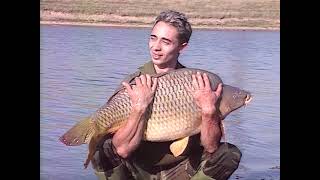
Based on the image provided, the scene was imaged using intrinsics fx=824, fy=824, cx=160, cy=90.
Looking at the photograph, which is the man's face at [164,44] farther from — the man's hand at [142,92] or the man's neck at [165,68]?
the man's hand at [142,92]

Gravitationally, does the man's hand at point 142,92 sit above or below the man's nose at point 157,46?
below

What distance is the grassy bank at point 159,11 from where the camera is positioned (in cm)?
465

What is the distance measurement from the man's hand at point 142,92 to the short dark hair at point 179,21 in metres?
0.31

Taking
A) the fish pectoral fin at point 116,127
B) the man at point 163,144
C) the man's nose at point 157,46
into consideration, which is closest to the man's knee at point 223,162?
the man at point 163,144

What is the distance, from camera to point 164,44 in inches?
181

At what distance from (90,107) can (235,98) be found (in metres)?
0.81

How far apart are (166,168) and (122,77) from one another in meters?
0.56

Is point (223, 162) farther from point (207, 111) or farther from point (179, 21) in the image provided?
point (179, 21)

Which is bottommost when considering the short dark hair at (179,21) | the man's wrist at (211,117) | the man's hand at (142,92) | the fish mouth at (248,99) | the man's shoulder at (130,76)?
the man's wrist at (211,117)

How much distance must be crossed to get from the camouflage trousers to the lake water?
71 mm
